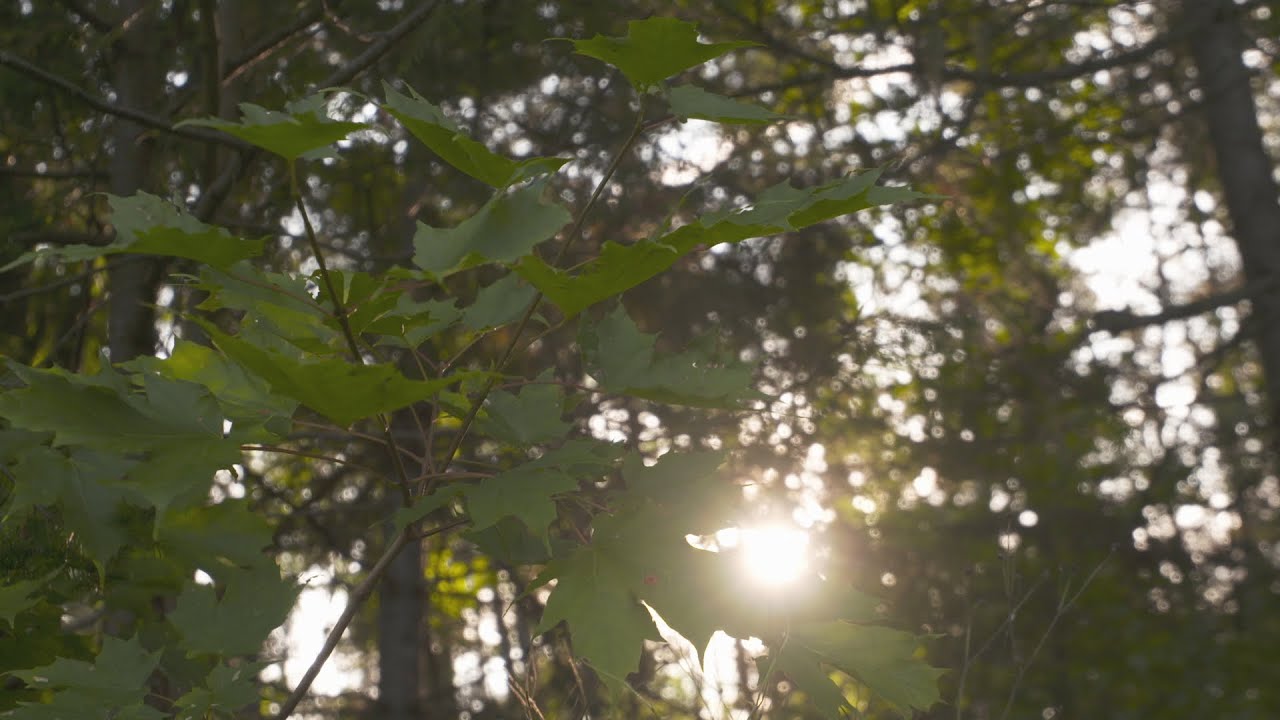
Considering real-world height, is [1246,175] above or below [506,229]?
above

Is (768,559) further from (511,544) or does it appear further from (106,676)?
(106,676)

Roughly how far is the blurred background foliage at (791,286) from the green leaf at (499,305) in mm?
1686

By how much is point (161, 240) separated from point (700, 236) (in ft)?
1.59

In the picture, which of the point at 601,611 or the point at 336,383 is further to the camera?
the point at 601,611

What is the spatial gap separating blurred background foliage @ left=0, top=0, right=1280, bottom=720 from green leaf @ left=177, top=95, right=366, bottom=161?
1.80 meters

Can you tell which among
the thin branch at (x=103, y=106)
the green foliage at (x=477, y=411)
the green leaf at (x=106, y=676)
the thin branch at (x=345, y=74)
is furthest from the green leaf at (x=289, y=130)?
the thin branch at (x=345, y=74)

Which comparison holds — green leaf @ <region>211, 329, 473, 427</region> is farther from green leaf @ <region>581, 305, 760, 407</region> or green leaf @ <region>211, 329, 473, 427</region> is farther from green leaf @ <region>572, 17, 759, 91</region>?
green leaf @ <region>572, 17, 759, 91</region>

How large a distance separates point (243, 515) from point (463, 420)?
0.42 metres

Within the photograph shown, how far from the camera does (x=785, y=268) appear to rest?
5105 millimetres

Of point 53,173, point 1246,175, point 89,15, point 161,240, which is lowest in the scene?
point 161,240

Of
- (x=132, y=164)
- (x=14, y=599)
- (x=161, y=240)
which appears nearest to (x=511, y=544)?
(x=161, y=240)

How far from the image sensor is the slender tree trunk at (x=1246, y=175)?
620 cm

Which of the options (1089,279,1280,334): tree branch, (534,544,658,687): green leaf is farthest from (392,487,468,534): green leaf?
(1089,279,1280,334): tree branch

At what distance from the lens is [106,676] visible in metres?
1.19
